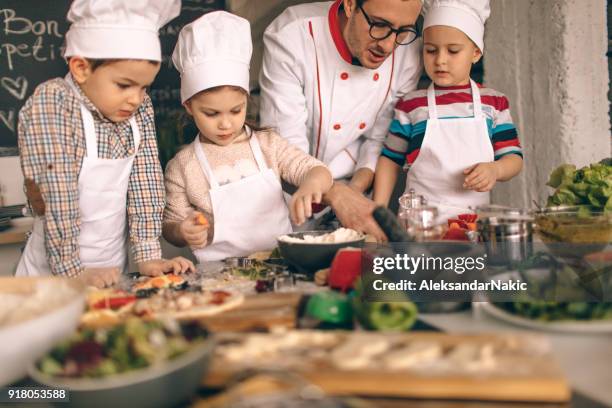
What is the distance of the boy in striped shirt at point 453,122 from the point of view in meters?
2.05

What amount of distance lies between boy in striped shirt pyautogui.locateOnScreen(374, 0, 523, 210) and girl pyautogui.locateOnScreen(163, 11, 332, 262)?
399mm

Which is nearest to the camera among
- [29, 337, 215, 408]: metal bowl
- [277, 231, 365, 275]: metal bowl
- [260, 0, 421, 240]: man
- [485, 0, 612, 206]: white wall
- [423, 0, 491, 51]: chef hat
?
[29, 337, 215, 408]: metal bowl

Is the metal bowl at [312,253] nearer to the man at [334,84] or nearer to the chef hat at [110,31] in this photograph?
the chef hat at [110,31]

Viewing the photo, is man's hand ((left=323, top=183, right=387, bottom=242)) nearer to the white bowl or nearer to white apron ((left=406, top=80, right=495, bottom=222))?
white apron ((left=406, top=80, right=495, bottom=222))

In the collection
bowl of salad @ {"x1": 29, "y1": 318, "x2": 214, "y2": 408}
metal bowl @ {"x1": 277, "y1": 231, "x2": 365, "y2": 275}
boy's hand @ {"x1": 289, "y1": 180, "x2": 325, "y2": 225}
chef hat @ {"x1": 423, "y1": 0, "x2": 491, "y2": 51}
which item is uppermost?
chef hat @ {"x1": 423, "y1": 0, "x2": 491, "y2": 51}

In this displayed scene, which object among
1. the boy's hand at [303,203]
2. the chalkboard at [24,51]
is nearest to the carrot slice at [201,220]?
the boy's hand at [303,203]

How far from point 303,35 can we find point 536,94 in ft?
3.32

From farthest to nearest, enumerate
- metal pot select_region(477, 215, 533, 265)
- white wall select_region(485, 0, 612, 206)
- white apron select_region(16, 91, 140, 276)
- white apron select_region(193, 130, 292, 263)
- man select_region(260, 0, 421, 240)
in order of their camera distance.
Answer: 1. white wall select_region(485, 0, 612, 206)
2. man select_region(260, 0, 421, 240)
3. white apron select_region(193, 130, 292, 263)
4. white apron select_region(16, 91, 140, 276)
5. metal pot select_region(477, 215, 533, 265)

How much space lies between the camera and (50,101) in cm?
156

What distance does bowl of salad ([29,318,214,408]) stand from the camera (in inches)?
27.4

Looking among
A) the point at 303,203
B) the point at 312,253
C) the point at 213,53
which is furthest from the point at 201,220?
the point at 213,53

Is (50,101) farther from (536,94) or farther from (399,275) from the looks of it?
(536,94)

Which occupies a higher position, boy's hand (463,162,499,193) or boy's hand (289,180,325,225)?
boy's hand (463,162,499,193)

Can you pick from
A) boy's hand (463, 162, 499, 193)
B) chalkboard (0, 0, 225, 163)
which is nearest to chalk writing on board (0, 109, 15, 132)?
chalkboard (0, 0, 225, 163)
